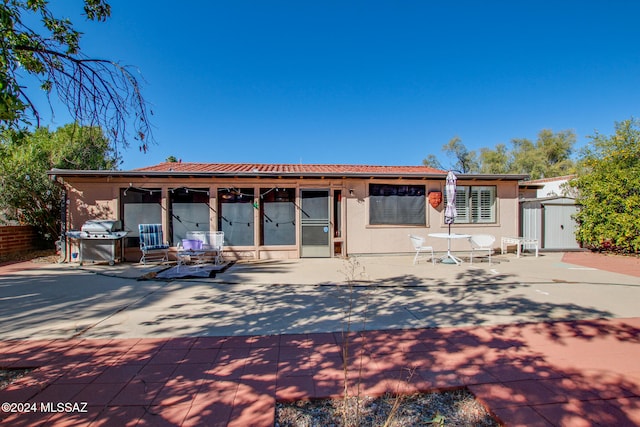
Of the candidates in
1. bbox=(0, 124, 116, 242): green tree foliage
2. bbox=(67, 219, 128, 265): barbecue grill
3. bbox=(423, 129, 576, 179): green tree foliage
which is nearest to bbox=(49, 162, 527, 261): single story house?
bbox=(67, 219, 128, 265): barbecue grill

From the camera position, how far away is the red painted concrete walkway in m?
2.03

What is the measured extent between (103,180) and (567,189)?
16851 millimetres

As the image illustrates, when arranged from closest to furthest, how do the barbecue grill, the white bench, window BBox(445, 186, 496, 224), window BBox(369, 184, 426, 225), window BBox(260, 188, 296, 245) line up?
1. the barbecue grill
2. window BBox(260, 188, 296, 245)
3. the white bench
4. window BBox(369, 184, 426, 225)
5. window BBox(445, 186, 496, 224)

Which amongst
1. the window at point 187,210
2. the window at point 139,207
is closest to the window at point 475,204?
the window at point 187,210

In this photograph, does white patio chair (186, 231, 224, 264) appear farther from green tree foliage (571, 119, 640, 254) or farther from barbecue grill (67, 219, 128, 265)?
green tree foliage (571, 119, 640, 254)

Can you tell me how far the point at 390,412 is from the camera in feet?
6.66

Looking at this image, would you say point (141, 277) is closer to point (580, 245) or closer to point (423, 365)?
point (423, 365)

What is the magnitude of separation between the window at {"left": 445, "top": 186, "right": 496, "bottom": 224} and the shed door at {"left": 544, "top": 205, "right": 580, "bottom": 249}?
246cm

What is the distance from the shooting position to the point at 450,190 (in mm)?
7934

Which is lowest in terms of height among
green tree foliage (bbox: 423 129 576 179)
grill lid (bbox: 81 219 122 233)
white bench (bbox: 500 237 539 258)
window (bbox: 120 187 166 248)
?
white bench (bbox: 500 237 539 258)

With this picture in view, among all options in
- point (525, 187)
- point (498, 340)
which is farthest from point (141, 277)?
point (525, 187)

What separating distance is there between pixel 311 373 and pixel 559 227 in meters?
12.2

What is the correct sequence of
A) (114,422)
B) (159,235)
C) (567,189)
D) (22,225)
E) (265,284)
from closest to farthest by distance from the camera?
(114,422) → (265,284) → (159,235) → (22,225) → (567,189)

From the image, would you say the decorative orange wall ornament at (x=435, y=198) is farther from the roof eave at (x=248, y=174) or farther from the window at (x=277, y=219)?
the window at (x=277, y=219)
